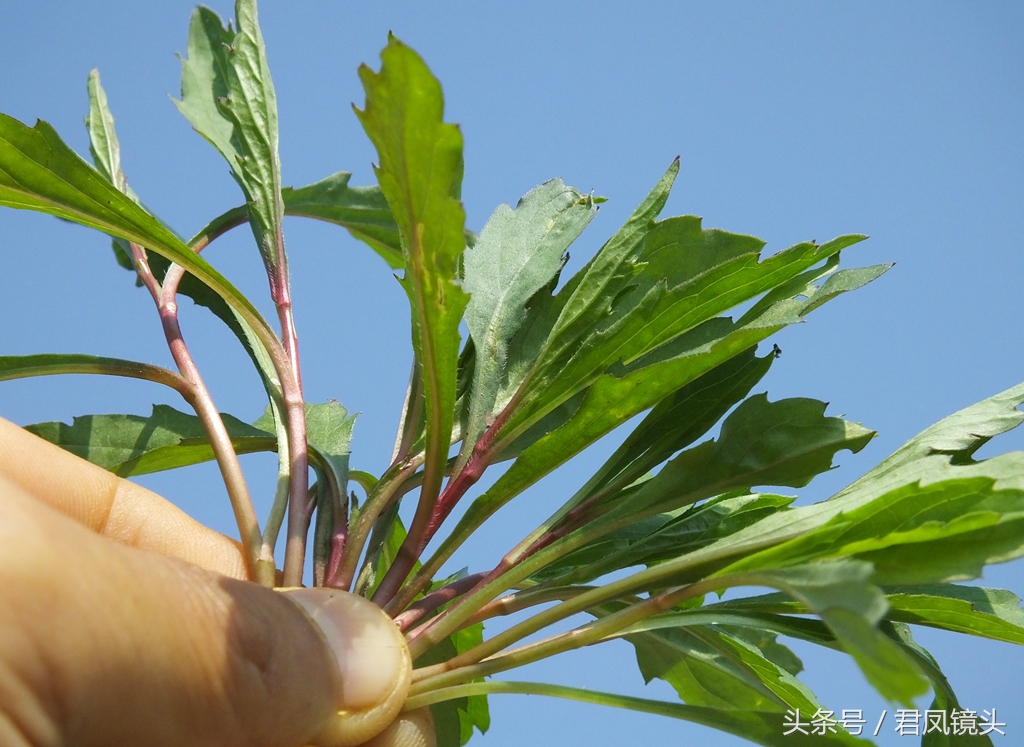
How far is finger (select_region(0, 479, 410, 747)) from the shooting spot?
31.0 inches

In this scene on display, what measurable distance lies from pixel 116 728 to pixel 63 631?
6.5 inches

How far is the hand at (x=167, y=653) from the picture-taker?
0.79m

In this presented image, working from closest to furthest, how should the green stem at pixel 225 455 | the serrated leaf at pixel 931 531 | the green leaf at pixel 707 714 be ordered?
the serrated leaf at pixel 931 531, the green leaf at pixel 707 714, the green stem at pixel 225 455

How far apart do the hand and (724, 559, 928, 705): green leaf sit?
1.95 feet

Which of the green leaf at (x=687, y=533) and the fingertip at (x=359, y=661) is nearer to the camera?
the fingertip at (x=359, y=661)

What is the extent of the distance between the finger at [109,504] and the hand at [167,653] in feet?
1.46

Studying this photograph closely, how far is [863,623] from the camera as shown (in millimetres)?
649

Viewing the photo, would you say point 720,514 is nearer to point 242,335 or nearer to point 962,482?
point 962,482

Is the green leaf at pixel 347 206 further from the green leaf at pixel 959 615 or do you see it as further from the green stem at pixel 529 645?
the green leaf at pixel 959 615

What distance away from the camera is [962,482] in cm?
79

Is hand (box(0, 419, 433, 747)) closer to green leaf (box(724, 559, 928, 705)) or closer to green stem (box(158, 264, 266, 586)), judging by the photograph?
green stem (box(158, 264, 266, 586))

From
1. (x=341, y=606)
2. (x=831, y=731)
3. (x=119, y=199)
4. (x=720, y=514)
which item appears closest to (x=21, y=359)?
(x=119, y=199)

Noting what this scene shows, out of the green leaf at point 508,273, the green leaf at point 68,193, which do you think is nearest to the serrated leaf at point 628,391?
the green leaf at point 508,273

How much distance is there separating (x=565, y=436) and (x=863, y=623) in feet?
1.81
